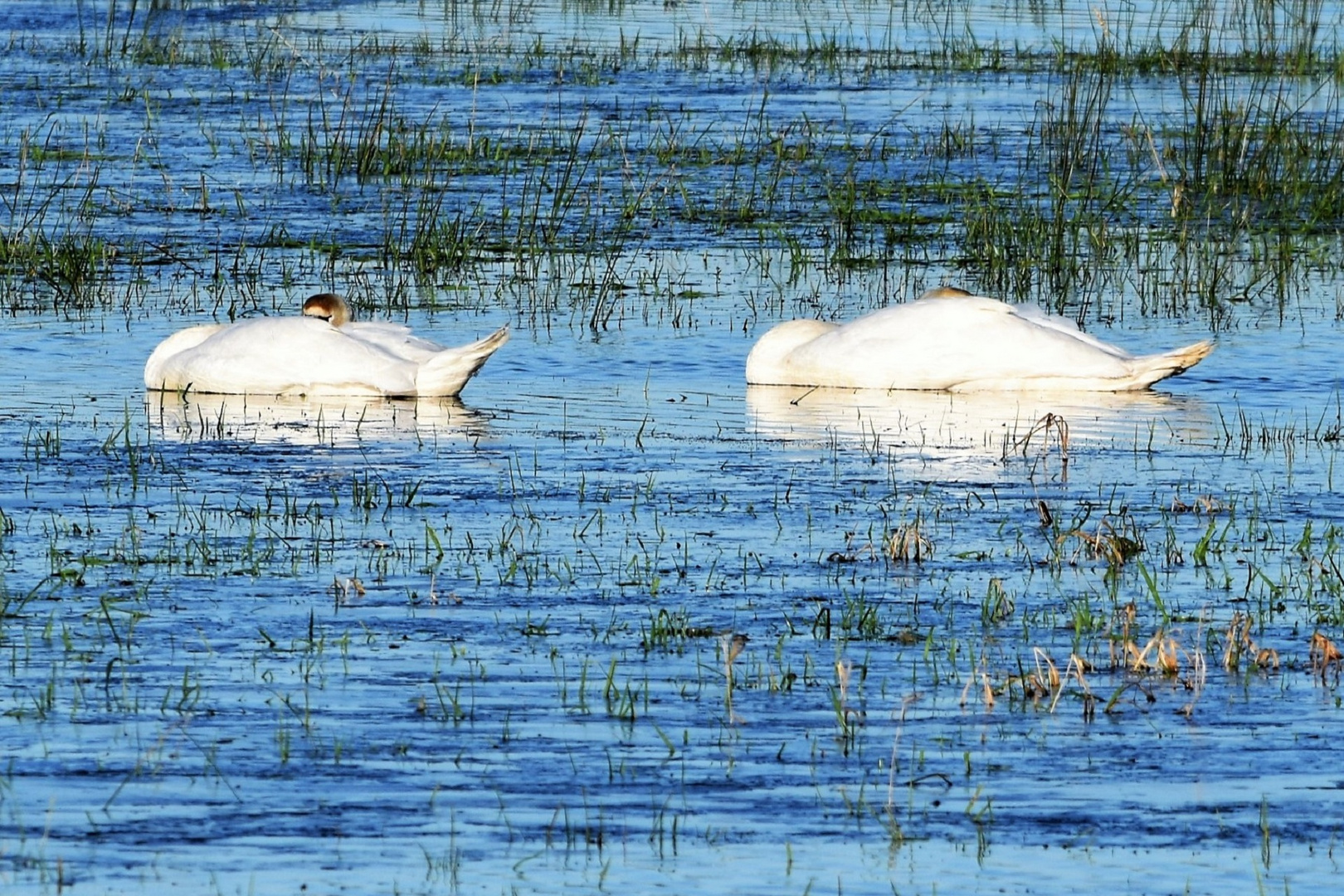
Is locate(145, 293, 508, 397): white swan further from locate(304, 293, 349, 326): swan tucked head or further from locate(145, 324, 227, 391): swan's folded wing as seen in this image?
locate(304, 293, 349, 326): swan tucked head

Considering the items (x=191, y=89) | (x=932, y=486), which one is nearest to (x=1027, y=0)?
(x=191, y=89)

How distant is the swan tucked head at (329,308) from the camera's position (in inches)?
509

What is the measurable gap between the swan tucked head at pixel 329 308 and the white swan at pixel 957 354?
2.00 m

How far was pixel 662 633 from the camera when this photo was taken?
7691mm

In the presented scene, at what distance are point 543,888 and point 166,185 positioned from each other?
1310 centimetres

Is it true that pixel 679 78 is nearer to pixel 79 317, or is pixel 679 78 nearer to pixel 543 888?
pixel 79 317

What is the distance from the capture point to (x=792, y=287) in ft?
52.0

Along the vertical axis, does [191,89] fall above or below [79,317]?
above

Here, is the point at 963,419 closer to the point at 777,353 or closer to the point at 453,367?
the point at 777,353

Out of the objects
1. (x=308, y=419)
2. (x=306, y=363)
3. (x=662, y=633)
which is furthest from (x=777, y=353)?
(x=662, y=633)

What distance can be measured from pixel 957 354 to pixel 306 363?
10.1ft

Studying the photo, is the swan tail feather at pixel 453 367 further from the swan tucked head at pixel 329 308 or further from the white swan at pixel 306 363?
the swan tucked head at pixel 329 308

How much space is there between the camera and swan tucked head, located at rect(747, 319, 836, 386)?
13.1 meters

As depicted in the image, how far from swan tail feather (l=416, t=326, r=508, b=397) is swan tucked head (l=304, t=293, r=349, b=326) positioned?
68 cm
